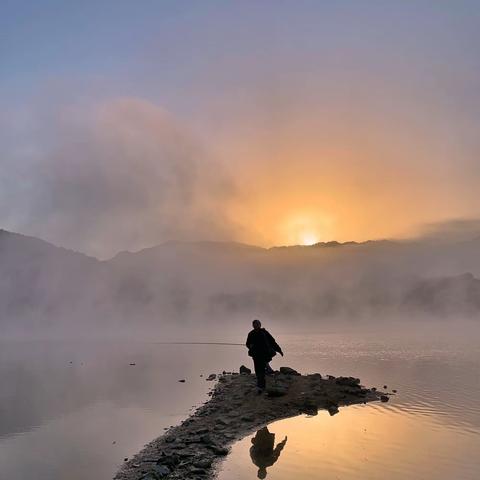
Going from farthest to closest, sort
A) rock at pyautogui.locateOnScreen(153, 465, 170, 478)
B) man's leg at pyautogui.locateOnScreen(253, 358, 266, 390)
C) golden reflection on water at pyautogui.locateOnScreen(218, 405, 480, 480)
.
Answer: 1. man's leg at pyautogui.locateOnScreen(253, 358, 266, 390)
2. rock at pyautogui.locateOnScreen(153, 465, 170, 478)
3. golden reflection on water at pyautogui.locateOnScreen(218, 405, 480, 480)

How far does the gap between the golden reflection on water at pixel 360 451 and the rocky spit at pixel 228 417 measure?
740 mm

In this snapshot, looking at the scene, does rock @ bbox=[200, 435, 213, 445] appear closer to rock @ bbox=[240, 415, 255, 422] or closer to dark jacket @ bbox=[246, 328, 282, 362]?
rock @ bbox=[240, 415, 255, 422]

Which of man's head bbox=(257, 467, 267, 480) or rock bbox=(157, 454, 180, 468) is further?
rock bbox=(157, 454, 180, 468)

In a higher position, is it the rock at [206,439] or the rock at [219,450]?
the rock at [206,439]

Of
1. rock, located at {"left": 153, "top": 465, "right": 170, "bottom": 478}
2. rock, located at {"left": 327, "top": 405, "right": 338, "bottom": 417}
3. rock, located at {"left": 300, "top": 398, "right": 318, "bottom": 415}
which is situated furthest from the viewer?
rock, located at {"left": 300, "top": 398, "right": 318, "bottom": 415}

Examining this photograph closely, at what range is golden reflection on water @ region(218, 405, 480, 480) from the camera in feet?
42.4

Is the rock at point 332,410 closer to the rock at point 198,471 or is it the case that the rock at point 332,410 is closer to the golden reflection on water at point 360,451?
the golden reflection on water at point 360,451

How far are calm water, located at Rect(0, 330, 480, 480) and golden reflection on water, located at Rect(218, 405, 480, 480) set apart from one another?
0.09 ft

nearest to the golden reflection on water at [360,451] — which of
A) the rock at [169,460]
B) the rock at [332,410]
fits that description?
the rock at [332,410]

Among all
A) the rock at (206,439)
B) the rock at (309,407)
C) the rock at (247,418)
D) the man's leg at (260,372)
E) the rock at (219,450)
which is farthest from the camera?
the man's leg at (260,372)

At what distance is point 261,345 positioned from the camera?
22.9 metres

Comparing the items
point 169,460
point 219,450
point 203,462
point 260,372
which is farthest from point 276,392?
point 169,460

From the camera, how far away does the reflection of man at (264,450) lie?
1373 cm

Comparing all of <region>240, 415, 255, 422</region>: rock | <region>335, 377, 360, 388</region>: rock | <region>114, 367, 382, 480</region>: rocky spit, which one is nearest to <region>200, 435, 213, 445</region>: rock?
<region>114, 367, 382, 480</region>: rocky spit
